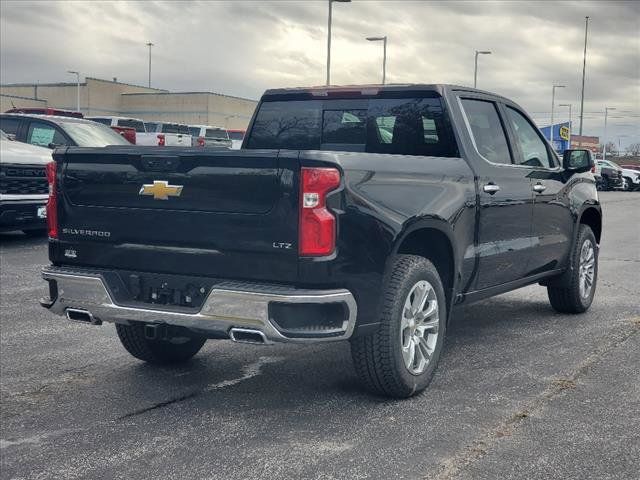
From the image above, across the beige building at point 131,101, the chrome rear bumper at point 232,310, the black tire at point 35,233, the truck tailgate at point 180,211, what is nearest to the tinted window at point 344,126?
the truck tailgate at point 180,211

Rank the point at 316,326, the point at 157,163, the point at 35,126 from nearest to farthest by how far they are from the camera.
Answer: the point at 316,326 → the point at 157,163 → the point at 35,126

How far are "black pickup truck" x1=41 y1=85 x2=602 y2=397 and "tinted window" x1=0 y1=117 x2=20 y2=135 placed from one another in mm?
9561

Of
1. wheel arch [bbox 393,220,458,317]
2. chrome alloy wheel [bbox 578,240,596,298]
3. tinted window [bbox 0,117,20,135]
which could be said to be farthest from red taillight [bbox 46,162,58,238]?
tinted window [bbox 0,117,20,135]

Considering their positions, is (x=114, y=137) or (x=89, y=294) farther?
(x=114, y=137)

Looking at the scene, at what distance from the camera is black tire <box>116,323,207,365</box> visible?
5613mm

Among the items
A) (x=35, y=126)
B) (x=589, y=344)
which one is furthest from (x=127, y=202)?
(x=35, y=126)

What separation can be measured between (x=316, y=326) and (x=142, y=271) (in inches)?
40.8

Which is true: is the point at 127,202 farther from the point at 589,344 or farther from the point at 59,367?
the point at 589,344

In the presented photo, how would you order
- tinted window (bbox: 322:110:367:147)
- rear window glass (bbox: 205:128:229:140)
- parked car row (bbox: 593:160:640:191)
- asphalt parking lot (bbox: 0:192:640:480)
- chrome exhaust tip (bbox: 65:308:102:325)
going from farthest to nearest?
parked car row (bbox: 593:160:640:191)
rear window glass (bbox: 205:128:229:140)
tinted window (bbox: 322:110:367:147)
chrome exhaust tip (bbox: 65:308:102:325)
asphalt parking lot (bbox: 0:192:640:480)

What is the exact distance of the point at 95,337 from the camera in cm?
666

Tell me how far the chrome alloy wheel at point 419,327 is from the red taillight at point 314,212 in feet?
2.53

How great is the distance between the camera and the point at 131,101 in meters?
76.9

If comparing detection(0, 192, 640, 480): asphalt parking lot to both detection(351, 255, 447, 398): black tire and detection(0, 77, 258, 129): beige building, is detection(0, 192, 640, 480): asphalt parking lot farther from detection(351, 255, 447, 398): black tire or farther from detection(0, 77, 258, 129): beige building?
detection(0, 77, 258, 129): beige building

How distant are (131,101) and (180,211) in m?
75.0
